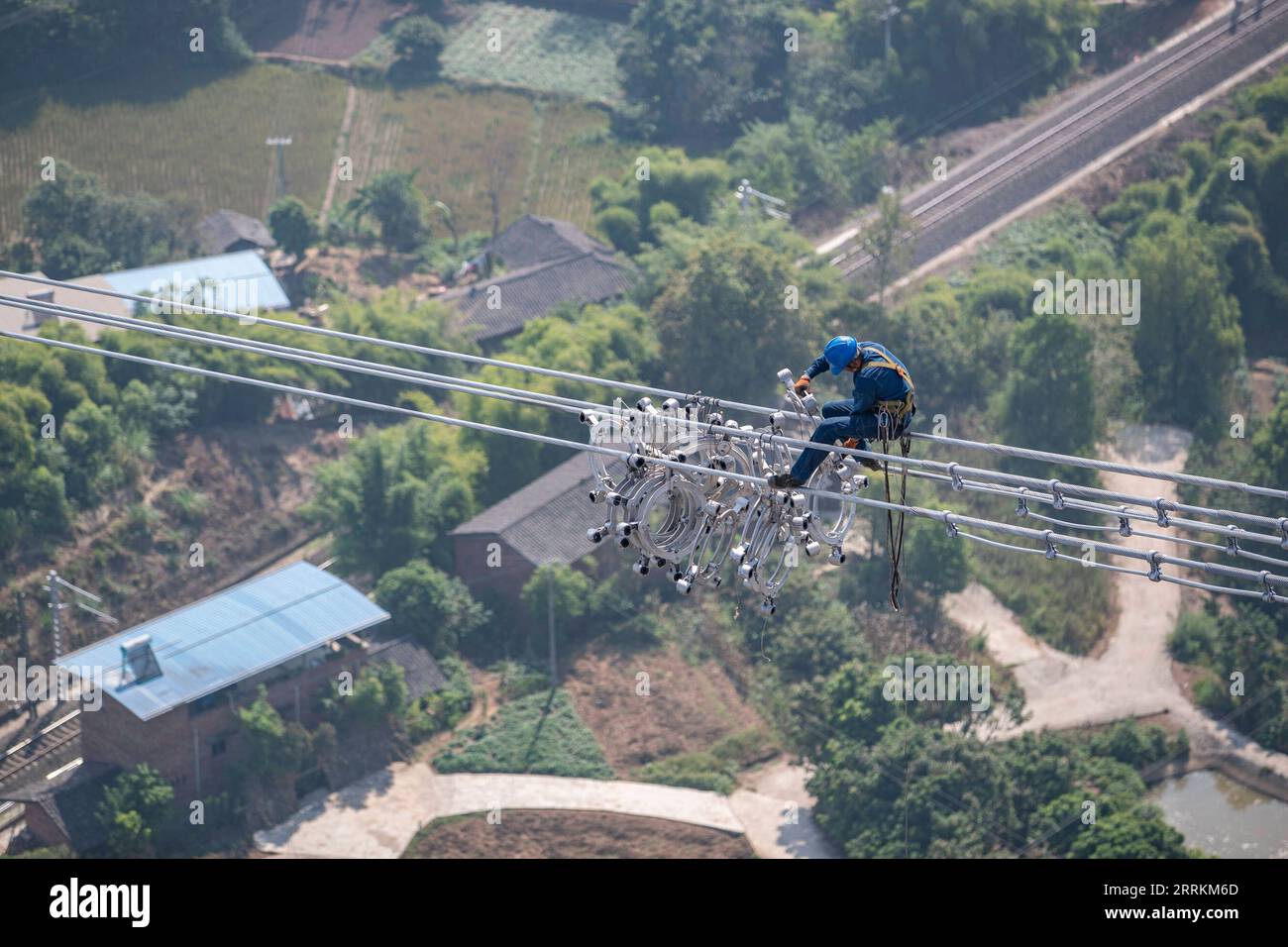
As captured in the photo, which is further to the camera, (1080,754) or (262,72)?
(262,72)

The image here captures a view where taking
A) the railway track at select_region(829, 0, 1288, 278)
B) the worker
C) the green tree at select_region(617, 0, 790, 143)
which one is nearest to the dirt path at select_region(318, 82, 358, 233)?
the green tree at select_region(617, 0, 790, 143)

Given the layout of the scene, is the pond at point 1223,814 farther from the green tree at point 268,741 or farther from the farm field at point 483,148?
the farm field at point 483,148

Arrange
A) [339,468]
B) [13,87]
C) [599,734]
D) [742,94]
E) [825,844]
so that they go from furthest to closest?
[742,94] → [13,87] → [339,468] → [599,734] → [825,844]

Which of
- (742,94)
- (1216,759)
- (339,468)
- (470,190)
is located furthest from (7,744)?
(742,94)

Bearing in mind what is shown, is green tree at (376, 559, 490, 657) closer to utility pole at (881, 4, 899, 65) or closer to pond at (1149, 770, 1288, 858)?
pond at (1149, 770, 1288, 858)

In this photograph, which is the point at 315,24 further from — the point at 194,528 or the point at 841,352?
the point at 841,352

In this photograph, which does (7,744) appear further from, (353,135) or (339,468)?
(353,135)
